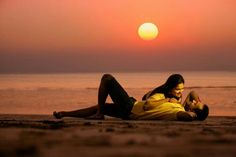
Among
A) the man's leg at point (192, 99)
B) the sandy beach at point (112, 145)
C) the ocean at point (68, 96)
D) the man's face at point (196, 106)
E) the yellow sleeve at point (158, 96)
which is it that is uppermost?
the yellow sleeve at point (158, 96)

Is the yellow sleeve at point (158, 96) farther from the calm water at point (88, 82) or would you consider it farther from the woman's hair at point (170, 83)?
the calm water at point (88, 82)

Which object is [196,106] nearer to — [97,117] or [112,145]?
[97,117]

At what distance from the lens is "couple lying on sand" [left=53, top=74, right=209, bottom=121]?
22.6ft

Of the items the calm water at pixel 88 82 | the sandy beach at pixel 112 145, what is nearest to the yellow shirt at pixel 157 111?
the sandy beach at pixel 112 145

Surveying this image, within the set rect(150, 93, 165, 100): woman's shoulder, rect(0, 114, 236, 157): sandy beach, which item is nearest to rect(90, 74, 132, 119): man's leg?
rect(150, 93, 165, 100): woman's shoulder

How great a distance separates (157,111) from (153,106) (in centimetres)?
11

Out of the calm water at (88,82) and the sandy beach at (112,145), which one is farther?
the calm water at (88,82)

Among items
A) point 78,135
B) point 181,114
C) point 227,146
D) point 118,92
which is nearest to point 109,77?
point 118,92

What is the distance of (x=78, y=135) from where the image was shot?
456 centimetres

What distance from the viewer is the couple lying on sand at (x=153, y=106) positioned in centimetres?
688

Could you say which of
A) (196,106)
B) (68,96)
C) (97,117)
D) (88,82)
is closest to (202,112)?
(196,106)

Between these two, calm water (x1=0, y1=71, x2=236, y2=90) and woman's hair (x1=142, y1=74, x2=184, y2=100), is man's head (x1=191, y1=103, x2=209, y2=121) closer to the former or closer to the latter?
woman's hair (x1=142, y1=74, x2=184, y2=100)

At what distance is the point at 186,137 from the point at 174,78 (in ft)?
7.91

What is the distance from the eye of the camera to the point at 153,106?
23.0 ft
